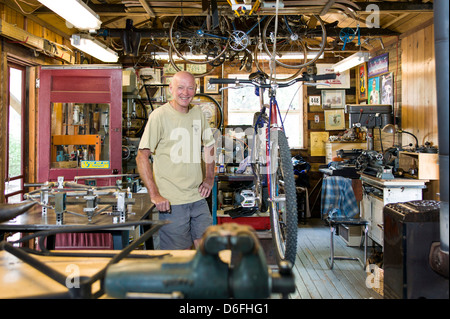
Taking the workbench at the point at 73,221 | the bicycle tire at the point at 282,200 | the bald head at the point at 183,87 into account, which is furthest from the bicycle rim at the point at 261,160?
the workbench at the point at 73,221

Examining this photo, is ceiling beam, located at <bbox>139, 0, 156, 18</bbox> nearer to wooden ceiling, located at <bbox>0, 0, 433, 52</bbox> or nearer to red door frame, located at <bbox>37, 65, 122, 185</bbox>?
wooden ceiling, located at <bbox>0, 0, 433, 52</bbox>

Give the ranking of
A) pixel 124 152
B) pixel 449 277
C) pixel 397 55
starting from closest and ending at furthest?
1. pixel 449 277
2. pixel 397 55
3. pixel 124 152

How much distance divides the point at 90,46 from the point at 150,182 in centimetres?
312

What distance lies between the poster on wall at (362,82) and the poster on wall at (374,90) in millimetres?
227

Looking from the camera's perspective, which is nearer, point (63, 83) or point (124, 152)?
point (63, 83)

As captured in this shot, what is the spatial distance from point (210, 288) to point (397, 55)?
600 centimetres

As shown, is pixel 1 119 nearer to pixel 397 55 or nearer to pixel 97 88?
pixel 97 88

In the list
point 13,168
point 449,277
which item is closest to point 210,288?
point 449,277

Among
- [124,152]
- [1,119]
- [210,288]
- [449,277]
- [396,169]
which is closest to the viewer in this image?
[210,288]

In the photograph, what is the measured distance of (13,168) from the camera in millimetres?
4457

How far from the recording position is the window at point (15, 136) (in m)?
4.33

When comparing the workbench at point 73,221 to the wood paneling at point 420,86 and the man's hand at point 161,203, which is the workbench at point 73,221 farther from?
the wood paneling at point 420,86

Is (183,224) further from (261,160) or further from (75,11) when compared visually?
(75,11)

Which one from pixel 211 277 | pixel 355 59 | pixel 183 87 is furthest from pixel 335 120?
pixel 211 277
